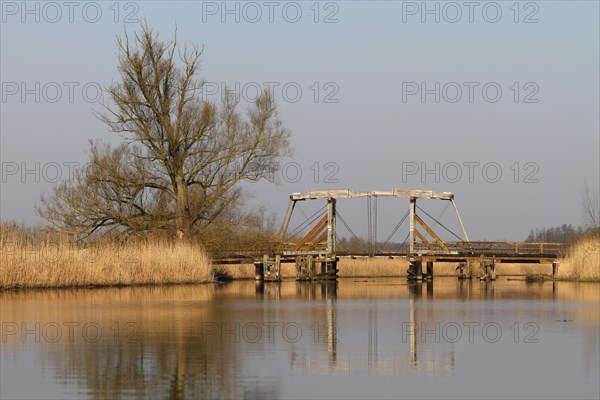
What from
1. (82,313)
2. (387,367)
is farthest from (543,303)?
(387,367)

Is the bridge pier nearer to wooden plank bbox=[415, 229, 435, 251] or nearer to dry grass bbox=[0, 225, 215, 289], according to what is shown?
wooden plank bbox=[415, 229, 435, 251]

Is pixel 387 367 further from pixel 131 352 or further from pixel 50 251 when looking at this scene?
pixel 50 251

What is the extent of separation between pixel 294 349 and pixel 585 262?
29774mm

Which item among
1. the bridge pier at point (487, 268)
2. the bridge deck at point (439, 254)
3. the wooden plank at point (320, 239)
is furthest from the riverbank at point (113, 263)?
the wooden plank at point (320, 239)

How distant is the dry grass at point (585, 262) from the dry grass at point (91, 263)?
16320 millimetres

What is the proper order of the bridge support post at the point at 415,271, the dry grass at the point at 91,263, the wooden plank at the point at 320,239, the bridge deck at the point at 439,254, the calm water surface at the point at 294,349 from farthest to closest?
1. the wooden plank at the point at 320,239
2. the bridge support post at the point at 415,271
3. the bridge deck at the point at 439,254
4. the dry grass at the point at 91,263
5. the calm water surface at the point at 294,349

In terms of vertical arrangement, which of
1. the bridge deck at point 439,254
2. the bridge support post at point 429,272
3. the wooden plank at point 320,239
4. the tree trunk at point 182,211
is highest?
the tree trunk at point 182,211

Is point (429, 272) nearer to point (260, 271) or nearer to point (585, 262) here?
point (260, 271)

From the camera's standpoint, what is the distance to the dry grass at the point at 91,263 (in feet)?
108

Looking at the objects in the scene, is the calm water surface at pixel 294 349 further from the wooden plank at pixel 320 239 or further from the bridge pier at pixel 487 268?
the wooden plank at pixel 320 239

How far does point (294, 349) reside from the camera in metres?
17.0

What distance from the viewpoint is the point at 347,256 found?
5050 cm

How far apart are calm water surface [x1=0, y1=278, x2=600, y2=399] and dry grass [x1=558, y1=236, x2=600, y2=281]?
1416 centimetres

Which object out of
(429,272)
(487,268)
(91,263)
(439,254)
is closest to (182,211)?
(91,263)
